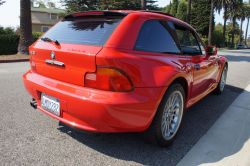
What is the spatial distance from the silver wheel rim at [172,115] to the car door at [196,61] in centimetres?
39

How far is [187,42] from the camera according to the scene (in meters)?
3.22

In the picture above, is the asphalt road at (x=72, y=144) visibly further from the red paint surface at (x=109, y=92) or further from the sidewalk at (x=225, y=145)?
the red paint surface at (x=109, y=92)

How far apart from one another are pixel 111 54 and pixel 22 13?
512 inches

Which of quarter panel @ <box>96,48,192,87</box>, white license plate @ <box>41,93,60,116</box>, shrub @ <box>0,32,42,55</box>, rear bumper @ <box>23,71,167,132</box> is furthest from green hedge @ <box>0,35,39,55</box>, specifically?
quarter panel @ <box>96,48,192,87</box>

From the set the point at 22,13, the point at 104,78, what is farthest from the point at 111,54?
the point at 22,13

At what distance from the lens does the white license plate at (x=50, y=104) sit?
2.21m

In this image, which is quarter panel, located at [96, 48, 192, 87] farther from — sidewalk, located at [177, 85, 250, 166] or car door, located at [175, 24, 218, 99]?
sidewalk, located at [177, 85, 250, 166]

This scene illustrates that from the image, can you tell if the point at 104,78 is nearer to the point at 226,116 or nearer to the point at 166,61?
the point at 166,61

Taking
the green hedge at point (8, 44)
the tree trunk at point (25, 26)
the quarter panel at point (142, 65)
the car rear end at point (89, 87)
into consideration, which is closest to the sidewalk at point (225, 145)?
the car rear end at point (89, 87)

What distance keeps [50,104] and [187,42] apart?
2.25 m

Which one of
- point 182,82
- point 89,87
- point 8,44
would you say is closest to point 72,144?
point 89,87

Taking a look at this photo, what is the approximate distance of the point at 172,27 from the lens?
2826 mm

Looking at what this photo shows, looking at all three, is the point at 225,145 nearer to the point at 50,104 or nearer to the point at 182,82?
the point at 182,82

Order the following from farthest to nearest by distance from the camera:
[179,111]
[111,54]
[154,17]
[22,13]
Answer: [22,13] → [179,111] → [154,17] → [111,54]
